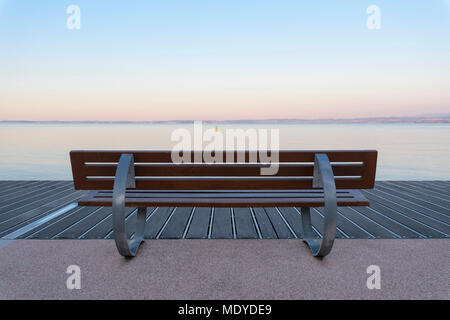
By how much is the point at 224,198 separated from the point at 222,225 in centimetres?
105

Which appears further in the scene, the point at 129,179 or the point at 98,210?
the point at 98,210

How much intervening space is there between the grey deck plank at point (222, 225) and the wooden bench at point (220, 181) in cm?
74

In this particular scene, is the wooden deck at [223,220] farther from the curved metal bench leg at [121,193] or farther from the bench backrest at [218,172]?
the bench backrest at [218,172]

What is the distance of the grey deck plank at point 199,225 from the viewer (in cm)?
296

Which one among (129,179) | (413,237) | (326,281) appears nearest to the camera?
(326,281)

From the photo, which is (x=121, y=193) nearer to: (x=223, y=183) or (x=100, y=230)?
(x=223, y=183)

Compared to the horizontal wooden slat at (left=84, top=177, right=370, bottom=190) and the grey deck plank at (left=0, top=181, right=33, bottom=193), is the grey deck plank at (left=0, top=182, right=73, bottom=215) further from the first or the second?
the horizontal wooden slat at (left=84, top=177, right=370, bottom=190)

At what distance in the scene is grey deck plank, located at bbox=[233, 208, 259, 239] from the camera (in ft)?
9.74

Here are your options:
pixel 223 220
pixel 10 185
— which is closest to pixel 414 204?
pixel 223 220
